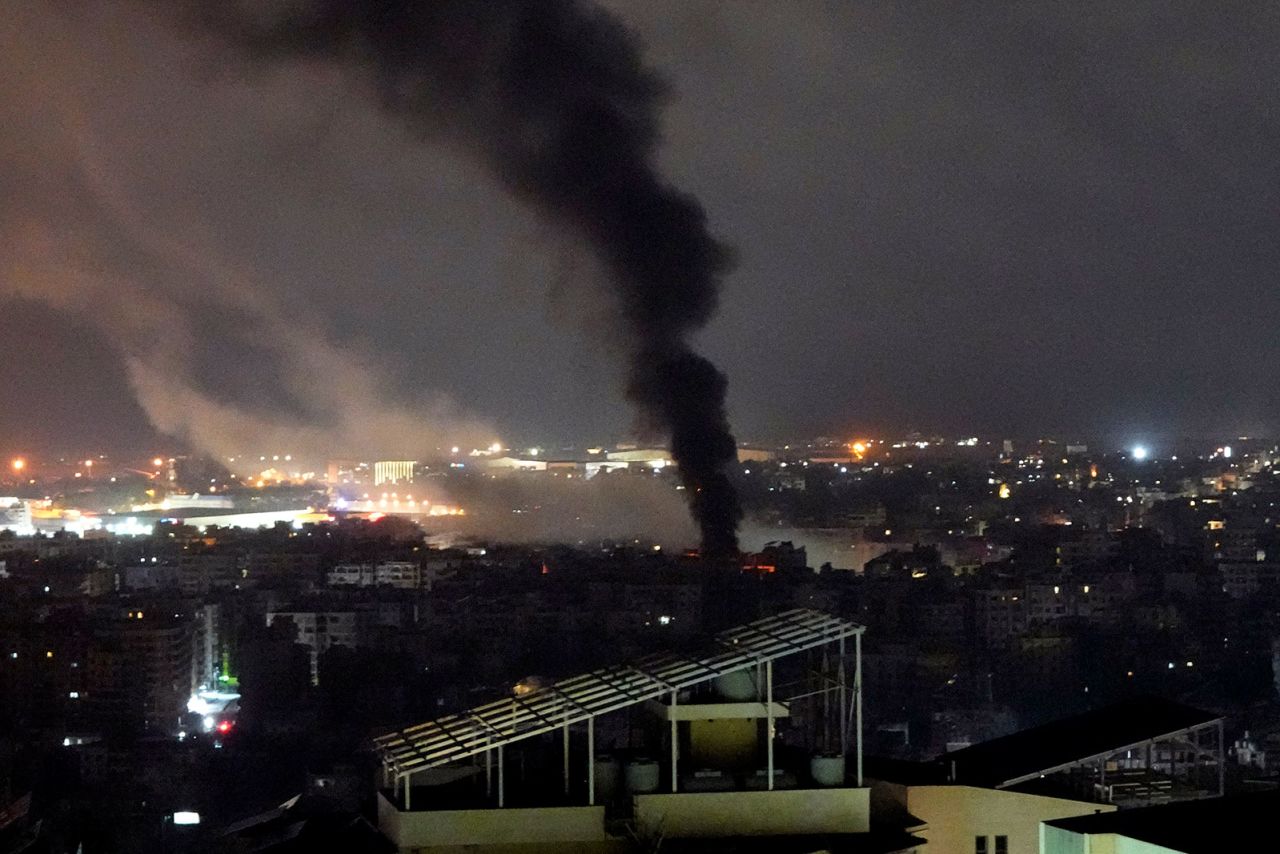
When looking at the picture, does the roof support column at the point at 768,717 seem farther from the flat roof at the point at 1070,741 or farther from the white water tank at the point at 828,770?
the flat roof at the point at 1070,741

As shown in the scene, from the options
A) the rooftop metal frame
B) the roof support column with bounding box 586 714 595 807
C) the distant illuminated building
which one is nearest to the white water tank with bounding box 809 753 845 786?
the rooftop metal frame

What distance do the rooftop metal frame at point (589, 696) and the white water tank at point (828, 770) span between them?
9.4 inches

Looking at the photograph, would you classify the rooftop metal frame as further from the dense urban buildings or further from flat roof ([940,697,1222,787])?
flat roof ([940,697,1222,787])

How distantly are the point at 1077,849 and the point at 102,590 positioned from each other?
2266cm

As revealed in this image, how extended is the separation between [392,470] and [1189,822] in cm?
4594

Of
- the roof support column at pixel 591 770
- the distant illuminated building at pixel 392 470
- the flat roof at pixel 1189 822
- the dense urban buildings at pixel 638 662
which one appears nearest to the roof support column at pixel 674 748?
the dense urban buildings at pixel 638 662

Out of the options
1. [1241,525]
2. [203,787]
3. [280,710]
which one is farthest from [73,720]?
[1241,525]

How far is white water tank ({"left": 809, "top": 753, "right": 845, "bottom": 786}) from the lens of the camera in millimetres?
4656

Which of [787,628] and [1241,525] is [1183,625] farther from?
[787,628]

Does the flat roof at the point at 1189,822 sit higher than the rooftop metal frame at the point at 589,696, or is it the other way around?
the rooftop metal frame at the point at 589,696

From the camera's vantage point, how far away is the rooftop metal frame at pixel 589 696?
184 inches

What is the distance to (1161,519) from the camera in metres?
32.3

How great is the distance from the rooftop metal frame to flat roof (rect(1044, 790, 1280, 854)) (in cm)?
105

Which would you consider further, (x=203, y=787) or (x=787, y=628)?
(x=203, y=787)
